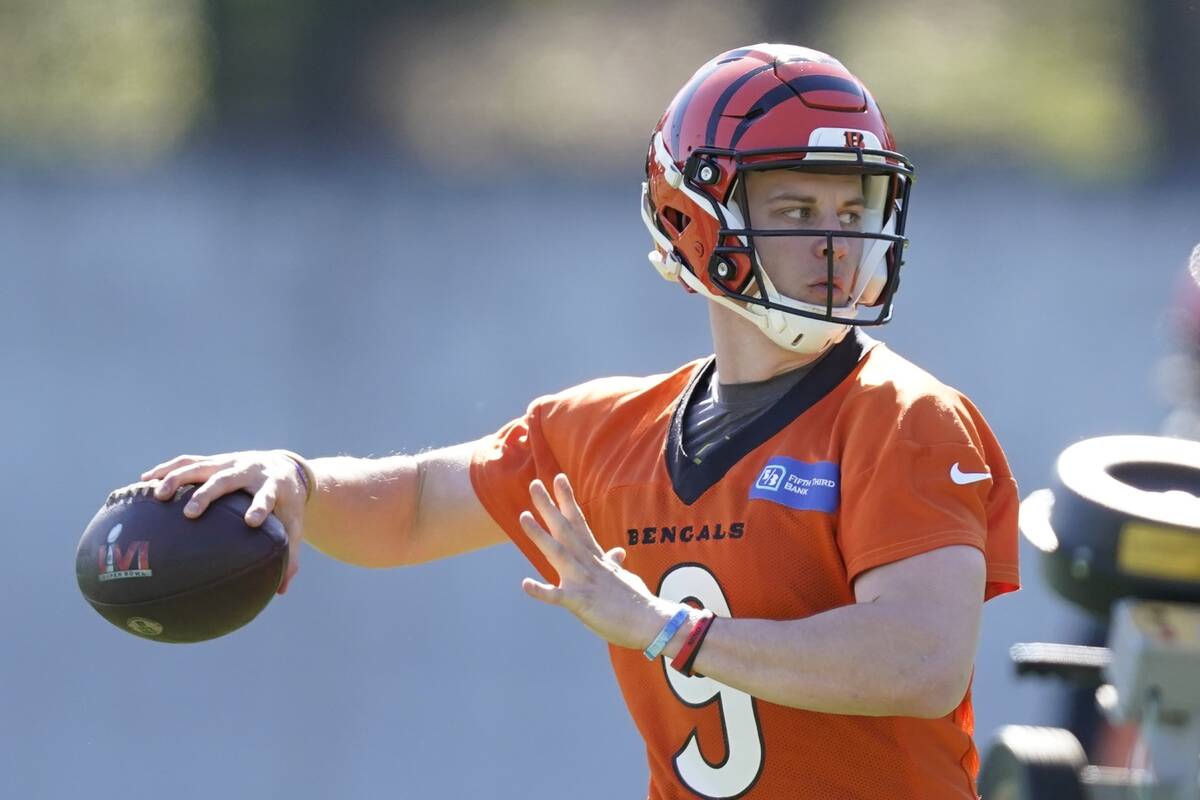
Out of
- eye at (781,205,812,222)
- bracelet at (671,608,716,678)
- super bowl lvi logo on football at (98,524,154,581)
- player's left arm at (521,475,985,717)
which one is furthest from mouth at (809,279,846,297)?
super bowl lvi logo on football at (98,524,154,581)

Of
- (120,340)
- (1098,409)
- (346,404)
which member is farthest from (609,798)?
A: (120,340)

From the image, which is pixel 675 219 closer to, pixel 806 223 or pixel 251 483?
pixel 806 223

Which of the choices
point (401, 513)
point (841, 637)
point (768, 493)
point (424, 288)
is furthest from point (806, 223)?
point (424, 288)

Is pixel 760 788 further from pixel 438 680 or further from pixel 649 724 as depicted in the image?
pixel 438 680

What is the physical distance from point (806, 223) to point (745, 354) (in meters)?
0.21

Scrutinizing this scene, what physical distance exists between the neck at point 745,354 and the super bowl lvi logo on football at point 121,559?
85cm

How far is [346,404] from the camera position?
5285mm

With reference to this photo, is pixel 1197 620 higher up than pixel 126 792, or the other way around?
pixel 1197 620

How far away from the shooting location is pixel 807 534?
2148 mm

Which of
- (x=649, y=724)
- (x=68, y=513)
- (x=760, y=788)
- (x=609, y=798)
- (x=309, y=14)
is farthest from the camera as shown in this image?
(x=309, y=14)

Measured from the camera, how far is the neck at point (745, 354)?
7.82 ft

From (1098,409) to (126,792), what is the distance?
299 centimetres

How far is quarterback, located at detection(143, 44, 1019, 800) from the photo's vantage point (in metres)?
1.96

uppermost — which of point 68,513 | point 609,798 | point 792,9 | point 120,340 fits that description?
point 792,9
